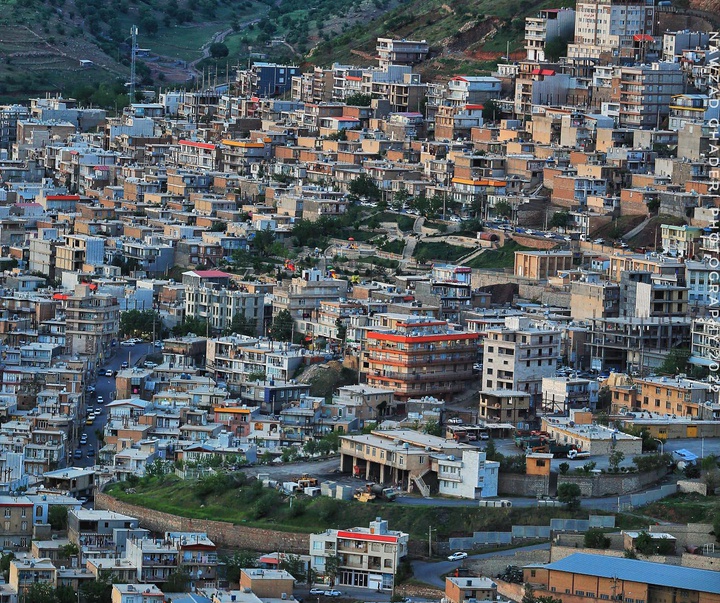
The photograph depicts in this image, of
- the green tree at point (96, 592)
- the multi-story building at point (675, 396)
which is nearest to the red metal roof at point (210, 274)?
the multi-story building at point (675, 396)

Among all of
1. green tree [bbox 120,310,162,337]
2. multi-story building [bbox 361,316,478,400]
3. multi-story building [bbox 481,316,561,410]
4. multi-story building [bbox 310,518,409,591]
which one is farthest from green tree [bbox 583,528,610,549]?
green tree [bbox 120,310,162,337]

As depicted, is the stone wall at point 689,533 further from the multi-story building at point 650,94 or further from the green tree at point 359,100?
the green tree at point 359,100

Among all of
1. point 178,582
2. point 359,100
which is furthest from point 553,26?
point 178,582

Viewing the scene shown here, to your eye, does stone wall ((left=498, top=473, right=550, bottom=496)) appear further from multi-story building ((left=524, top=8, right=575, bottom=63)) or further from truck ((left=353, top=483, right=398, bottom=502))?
multi-story building ((left=524, top=8, right=575, bottom=63))

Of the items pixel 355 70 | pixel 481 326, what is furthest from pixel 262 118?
pixel 481 326

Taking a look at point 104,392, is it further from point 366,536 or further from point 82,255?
point 366,536

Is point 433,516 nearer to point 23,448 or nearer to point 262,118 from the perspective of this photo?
point 23,448
